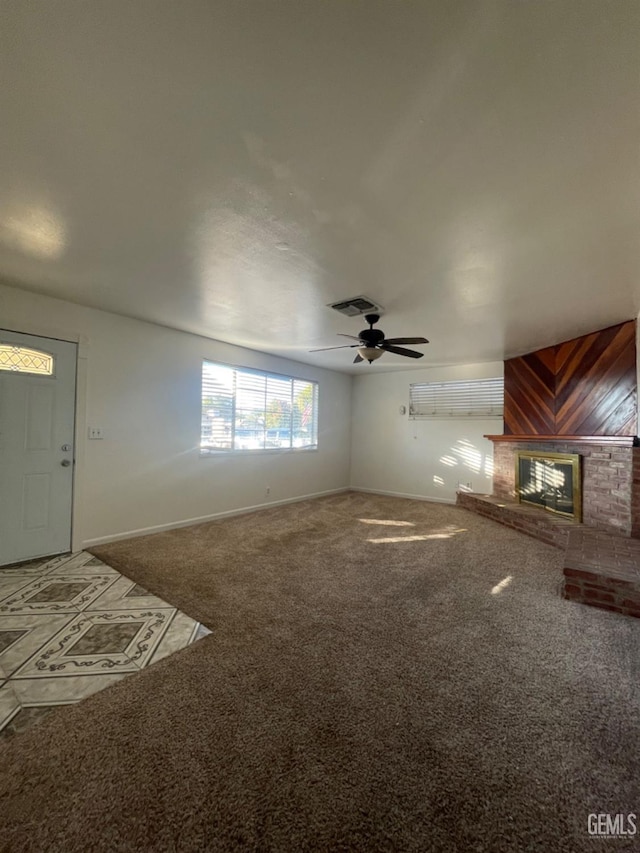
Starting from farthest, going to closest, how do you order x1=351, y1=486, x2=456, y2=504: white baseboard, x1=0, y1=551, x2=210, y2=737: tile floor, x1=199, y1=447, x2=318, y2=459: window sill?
1. x1=351, y1=486, x2=456, y2=504: white baseboard
2. x1=199, y1=447, x2=318, y2=459: window sill
3. x1=0, y1=551, x2=210, y2=737: tile floor

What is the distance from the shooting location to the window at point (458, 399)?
5.66 m

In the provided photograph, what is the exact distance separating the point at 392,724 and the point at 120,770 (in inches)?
42.0

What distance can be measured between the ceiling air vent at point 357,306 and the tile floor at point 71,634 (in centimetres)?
278

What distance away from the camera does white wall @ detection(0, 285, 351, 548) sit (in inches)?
134

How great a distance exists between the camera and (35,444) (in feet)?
10.3

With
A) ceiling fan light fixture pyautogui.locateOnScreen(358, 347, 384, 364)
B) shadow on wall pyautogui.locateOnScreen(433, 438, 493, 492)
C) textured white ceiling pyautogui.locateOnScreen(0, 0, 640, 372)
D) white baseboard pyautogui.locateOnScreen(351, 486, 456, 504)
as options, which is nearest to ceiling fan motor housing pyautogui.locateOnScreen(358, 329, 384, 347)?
ceiling fan light fixture pyautogui.locateOnScreen(358, 347, 384, 364)

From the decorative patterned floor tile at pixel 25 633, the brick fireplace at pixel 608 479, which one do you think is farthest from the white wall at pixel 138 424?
the brick fireplace at pixel 608 479

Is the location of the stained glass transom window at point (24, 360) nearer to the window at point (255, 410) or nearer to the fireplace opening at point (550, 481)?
the window at point (255, 410)

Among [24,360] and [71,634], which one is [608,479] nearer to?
[71,634]

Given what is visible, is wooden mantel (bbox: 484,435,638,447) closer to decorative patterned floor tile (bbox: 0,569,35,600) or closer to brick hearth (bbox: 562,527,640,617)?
brick hearth (bbox: 562,527,640,617)

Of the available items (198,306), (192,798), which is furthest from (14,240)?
(192,798)

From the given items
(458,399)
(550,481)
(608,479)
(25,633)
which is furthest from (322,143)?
(458,399)

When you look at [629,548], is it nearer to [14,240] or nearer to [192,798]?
[192,798]

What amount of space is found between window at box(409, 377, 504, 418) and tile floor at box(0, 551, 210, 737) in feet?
17.0
